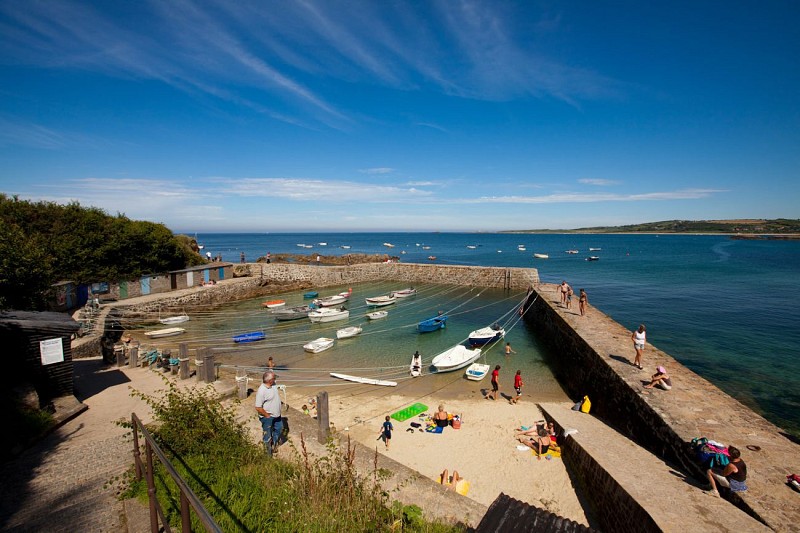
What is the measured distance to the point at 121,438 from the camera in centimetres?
792

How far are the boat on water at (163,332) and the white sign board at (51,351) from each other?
50.1 ft

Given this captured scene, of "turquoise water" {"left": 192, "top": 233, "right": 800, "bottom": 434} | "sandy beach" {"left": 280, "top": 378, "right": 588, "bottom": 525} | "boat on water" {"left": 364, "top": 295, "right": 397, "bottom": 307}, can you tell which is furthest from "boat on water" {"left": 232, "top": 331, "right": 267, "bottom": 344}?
"boat on water" {"left": 364, "top": 295, "right": 397, "bottom": 307}

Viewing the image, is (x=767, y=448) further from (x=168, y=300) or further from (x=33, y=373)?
(x=168, y=300)

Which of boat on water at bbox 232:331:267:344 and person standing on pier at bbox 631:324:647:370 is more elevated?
person standing on pier at bbox 631:324:647:370

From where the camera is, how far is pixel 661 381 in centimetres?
1152

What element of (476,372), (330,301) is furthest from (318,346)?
(330,301)

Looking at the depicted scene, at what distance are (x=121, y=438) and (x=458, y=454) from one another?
29.6 feet

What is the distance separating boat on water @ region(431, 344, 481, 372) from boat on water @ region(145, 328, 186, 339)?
57.0 ft

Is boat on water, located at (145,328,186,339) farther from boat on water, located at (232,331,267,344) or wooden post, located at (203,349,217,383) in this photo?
wooden post, located at (203,349,217,383)

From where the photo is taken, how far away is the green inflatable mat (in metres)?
13.7

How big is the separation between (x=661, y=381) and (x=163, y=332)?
86.7ft

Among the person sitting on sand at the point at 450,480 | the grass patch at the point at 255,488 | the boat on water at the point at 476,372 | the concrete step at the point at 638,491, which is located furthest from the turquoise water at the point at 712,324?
the grass patch at the point at 255,488

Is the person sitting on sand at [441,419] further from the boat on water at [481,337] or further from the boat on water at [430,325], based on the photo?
the boat on water at [430,325]

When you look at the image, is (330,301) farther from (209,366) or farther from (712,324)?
(712,324)
